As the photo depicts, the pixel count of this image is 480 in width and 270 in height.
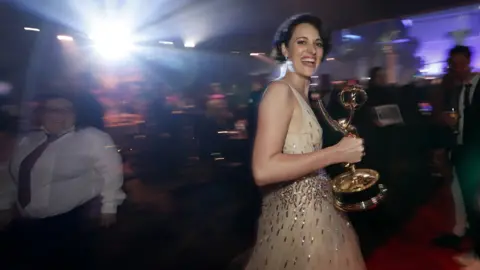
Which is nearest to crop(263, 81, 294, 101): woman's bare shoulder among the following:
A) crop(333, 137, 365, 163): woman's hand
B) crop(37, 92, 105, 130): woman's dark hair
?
crop(333, 137, 365, 163): woman's hand

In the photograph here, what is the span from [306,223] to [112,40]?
1.04 metres

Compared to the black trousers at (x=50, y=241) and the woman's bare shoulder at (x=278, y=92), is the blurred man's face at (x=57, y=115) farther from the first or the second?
the woman's bare shoulder at (x=278, y=92)

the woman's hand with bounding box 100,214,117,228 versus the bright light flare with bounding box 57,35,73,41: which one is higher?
the bright light flare with bounding box 57,35,73,41

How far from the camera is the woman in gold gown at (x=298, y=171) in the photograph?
93cm

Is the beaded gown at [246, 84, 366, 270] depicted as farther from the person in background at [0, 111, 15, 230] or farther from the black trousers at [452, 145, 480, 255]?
the black trousers at [452, 145, 480, 255]

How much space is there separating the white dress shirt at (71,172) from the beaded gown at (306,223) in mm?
832

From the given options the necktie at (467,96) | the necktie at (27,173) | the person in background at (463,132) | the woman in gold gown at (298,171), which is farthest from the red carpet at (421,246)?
the necktie at (27,173)

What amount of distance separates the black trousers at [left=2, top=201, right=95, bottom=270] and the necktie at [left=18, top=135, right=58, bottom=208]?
0.07m

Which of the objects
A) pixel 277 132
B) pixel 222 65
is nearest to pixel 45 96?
pixel 222 65

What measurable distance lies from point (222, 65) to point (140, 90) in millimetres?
369

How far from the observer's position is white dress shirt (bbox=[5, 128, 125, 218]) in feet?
5.08

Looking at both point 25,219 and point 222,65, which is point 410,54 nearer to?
point 222,65

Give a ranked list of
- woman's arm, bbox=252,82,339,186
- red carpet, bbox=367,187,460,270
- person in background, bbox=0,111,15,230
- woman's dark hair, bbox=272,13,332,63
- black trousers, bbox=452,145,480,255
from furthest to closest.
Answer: black trousers, bbox=452,145,480,255
red carpet, bbox=367,187,460,270
person in background, bbox=0,111,15,230
woman's dark hair, bbox=272,13,332,63
woman's arm, bbox=252,82,339,186

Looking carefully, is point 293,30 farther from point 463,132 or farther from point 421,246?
point 421,246
